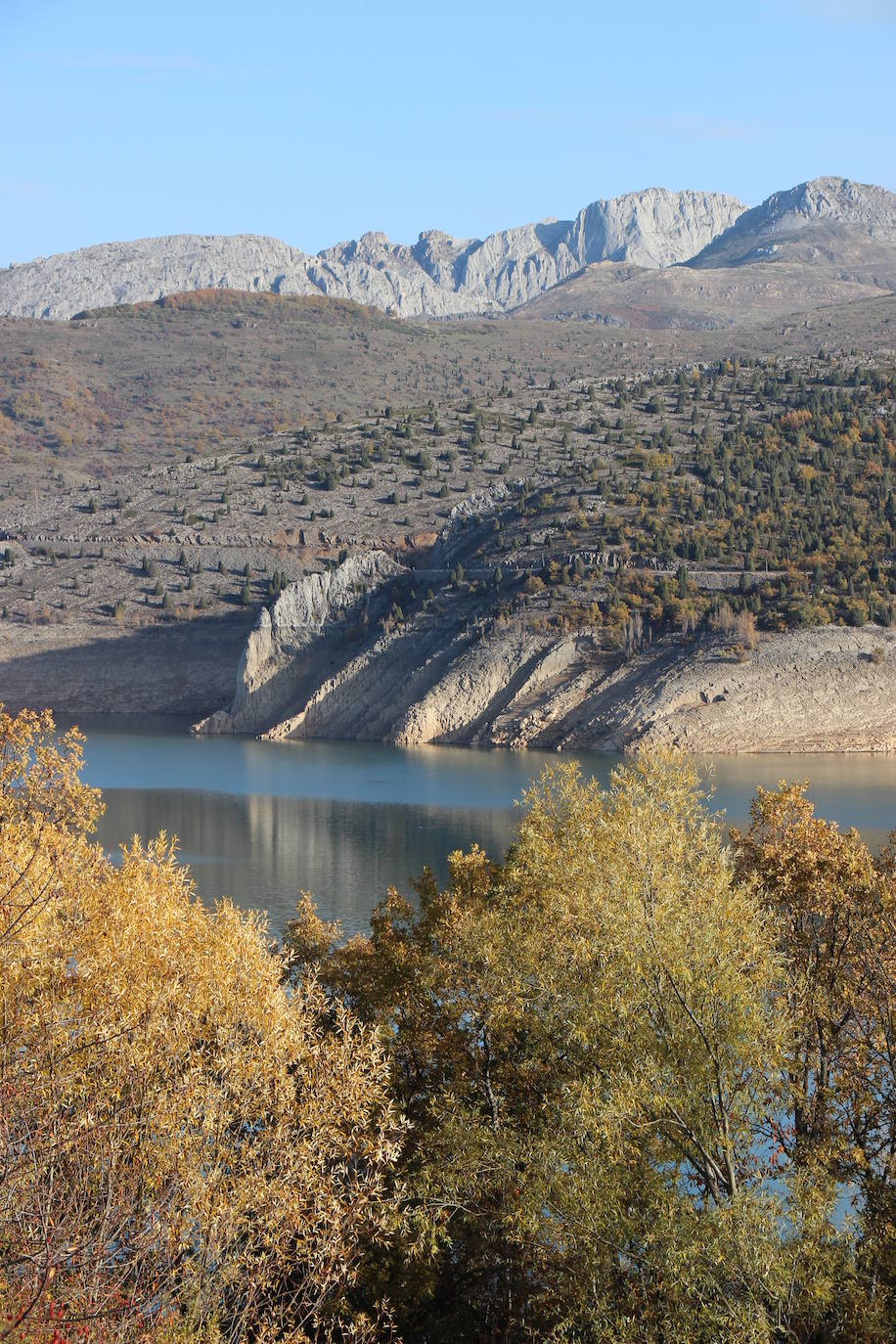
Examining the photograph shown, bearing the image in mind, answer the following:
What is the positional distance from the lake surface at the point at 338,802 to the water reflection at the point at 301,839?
7 cm

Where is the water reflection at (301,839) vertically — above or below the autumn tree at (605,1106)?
below

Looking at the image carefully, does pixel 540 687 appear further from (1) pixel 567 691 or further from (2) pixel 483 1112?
(2) pixel 483 1112

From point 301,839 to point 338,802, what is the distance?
770cm

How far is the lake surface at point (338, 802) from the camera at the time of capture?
4103 centimetres

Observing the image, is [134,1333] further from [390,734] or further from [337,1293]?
[390,734]

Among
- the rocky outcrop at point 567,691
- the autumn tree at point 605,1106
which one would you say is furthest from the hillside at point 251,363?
the autumn tree at point 605,1106

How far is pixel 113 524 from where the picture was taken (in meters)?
108

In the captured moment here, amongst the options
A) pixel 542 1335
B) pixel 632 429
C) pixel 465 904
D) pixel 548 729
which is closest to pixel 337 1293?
pixel 542 1335

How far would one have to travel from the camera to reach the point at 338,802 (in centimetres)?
5538

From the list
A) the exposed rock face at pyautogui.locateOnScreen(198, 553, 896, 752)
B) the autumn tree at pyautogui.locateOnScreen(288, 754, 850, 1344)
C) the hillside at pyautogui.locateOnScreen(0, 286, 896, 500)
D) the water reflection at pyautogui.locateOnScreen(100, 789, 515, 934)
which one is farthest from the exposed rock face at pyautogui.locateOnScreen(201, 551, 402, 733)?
the autumn tree at pyautogui.locateOnScreen(288, 754, 850, 1344)

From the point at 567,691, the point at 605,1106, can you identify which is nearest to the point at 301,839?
the point at 567,691

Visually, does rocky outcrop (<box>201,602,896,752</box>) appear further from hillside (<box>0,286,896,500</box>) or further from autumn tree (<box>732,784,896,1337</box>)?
hillside (<box>0,286,896,500</box>)

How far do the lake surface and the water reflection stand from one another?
7cm

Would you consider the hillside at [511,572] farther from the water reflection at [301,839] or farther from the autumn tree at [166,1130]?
the autumn tree at [166,1130]
